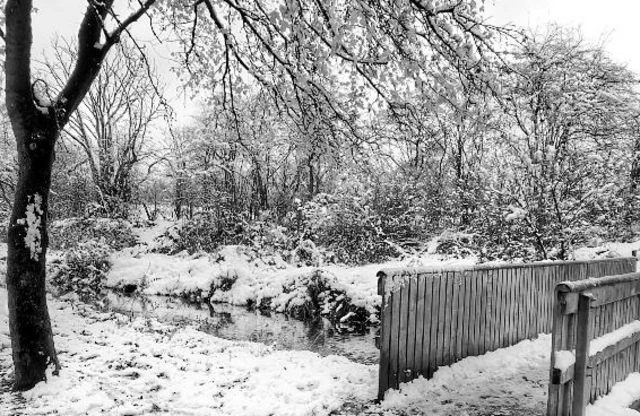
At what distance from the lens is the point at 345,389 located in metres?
5.56

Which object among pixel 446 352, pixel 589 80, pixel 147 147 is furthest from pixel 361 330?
pixel 147 147

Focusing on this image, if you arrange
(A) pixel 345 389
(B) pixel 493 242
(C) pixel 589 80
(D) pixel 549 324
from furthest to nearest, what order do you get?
(C) pixel 589 80
(B) pixel 493 242
(D) pixel 549 324
(A) pixel 345 389

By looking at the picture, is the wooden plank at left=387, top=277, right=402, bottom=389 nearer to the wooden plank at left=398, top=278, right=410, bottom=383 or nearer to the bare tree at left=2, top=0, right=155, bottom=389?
the wooden plank at left=398, top=278, right=410, bottom=383

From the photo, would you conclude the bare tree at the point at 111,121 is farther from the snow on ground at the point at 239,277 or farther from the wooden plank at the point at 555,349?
the wooden plank at the point at 555,349

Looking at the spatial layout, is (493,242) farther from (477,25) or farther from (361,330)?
(477,25)

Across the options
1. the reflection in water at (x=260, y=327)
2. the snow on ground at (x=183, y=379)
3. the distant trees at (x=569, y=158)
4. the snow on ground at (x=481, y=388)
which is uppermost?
the distant trees at (x=569, y=158)

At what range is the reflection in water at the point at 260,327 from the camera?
9438mm

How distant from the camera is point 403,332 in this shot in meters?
5.25

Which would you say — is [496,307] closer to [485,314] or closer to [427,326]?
[485,314]

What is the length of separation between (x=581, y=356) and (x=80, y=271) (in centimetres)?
1400

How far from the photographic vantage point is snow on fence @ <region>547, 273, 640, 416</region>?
381 centimetres

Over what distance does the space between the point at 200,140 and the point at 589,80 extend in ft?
65.0

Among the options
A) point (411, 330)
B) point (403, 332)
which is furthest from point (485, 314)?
point (403, 332)

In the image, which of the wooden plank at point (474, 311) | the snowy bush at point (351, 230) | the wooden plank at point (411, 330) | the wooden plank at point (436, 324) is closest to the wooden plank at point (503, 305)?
the wooden plank at point (474, 311)
